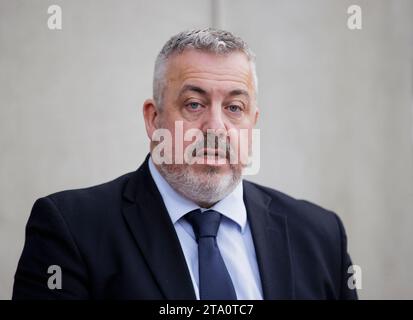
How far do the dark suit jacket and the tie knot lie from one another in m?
0.07

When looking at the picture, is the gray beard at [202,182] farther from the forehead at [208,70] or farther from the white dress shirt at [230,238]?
the forehead at [208,70]

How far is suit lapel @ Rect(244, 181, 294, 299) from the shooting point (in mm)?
1358

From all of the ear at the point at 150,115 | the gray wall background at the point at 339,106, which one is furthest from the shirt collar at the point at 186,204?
the gray wall background at the point at 339,106

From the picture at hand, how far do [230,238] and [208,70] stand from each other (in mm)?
479

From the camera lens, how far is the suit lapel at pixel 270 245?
1.36m

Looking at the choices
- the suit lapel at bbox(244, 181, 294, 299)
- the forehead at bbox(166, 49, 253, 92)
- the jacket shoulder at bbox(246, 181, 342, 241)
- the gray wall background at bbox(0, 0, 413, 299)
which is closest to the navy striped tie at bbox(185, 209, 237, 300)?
the suit lapel at bbox(244, 181, 294, 299)

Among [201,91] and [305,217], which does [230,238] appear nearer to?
[305,217]

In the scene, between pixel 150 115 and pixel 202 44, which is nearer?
pixel 202 44

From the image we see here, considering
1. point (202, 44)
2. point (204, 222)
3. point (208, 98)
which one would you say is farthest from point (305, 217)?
point (202, 44)

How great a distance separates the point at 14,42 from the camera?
6.59 ft

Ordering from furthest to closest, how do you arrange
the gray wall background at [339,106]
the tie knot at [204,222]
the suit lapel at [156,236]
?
1. the gray wall background at [339,106]
2. the tie knot at [204,222]
3. the suit lapel at [156,236]

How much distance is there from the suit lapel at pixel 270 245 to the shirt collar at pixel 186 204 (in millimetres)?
31

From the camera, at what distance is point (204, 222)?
140 cm

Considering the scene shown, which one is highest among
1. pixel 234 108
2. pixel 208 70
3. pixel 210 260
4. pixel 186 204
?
pixel 208 70
